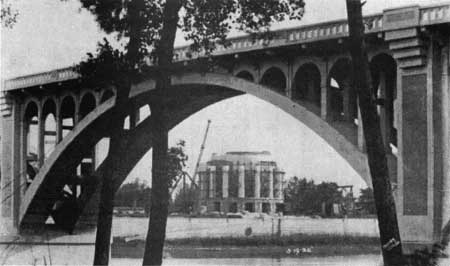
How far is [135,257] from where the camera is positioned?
41312mm

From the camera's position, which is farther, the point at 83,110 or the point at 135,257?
the point at 135,257

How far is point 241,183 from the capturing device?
47500mm

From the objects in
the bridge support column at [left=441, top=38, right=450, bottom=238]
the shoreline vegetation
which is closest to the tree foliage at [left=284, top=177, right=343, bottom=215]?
the shoreline vegetation

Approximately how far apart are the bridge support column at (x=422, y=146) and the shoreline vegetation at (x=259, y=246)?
77.9 ft

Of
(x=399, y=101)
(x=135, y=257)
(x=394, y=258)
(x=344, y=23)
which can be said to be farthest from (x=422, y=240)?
(x=135, y=257)

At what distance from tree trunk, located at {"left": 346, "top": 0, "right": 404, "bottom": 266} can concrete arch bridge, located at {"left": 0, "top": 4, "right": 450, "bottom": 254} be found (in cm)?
428

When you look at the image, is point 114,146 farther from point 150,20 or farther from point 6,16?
point 6,16

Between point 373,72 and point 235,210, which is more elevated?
point 373,72

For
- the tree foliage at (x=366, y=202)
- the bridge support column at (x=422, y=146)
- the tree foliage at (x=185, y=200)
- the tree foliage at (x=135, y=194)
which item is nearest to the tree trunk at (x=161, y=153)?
the bridge support column at (x=422, y=146)

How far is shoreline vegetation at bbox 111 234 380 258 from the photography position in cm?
4291

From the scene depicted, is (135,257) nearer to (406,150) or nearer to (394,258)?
(406,150)

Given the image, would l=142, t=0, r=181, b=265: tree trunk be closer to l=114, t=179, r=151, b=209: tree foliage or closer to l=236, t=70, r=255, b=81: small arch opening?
l=236, t=70, r=255, b=81: small arch opening

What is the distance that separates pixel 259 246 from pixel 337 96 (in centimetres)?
2445

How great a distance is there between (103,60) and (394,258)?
7033 millimetres
